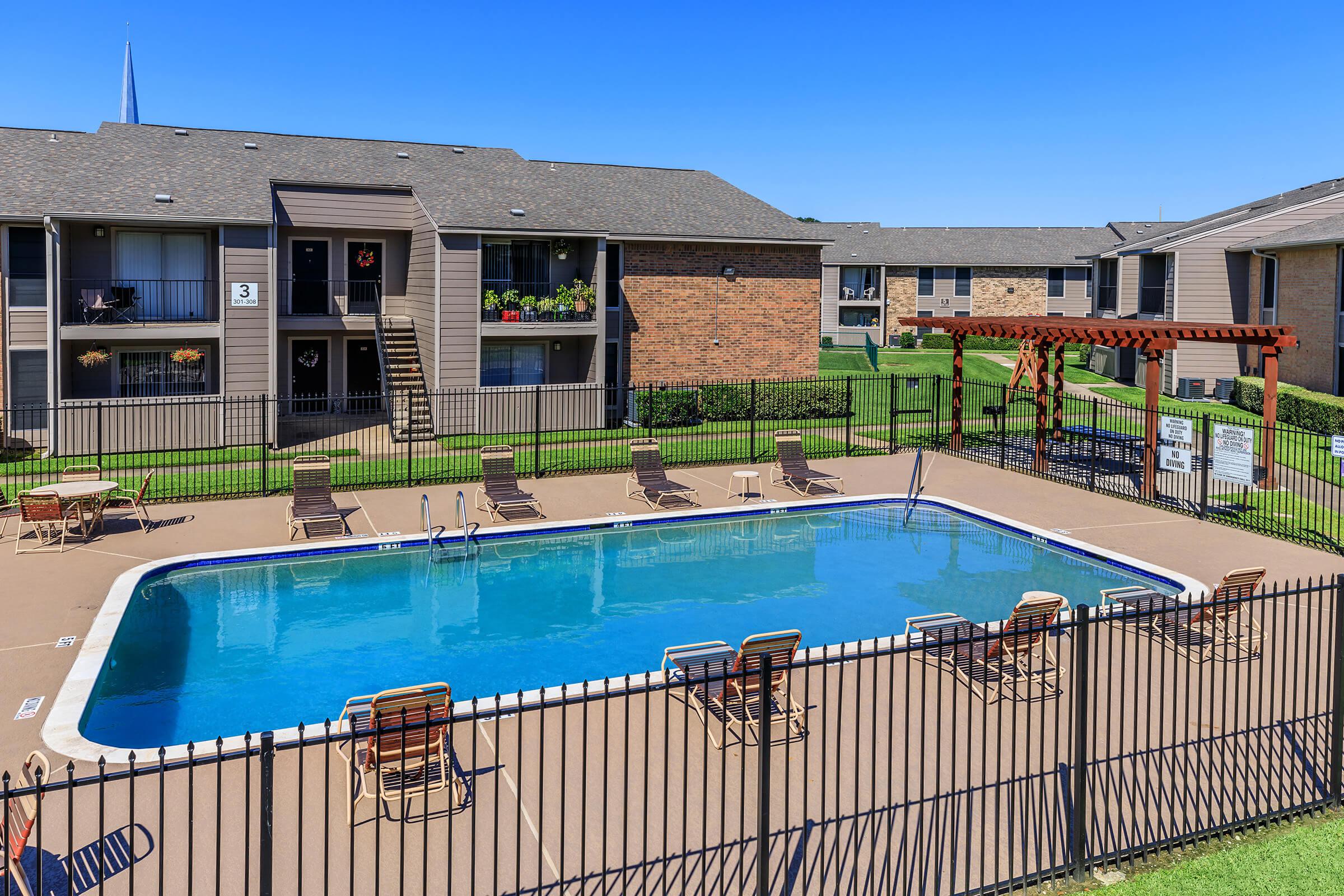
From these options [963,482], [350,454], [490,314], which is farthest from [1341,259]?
[350,454]

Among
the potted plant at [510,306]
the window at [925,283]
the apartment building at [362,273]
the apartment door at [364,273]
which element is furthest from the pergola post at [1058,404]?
the window at [925,283]

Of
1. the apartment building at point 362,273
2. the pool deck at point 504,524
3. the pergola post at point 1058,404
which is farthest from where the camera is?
the apartment building at point 362,273

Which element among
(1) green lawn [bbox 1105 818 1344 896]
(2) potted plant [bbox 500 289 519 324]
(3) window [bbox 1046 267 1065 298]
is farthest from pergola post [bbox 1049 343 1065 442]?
(3) window [bbox 1046 267 1065 298]

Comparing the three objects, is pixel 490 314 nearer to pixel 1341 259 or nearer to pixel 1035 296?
A: pixel 1341 259

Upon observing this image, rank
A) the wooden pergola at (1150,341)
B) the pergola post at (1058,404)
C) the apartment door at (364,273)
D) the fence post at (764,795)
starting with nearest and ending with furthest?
the fence post at (764,795) < the wooden pergola at (1150,341) < the pergola post at (1058,404) < the apartment door at (364,273)

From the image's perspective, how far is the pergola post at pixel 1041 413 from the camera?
22.8 m

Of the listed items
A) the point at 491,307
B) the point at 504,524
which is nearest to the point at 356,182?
the point at 491,307

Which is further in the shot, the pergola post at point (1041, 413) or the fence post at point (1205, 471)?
the pergola post at point (1041, 413)

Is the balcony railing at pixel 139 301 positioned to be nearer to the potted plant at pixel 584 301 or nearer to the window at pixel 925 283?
the potted plant at pixel 584 301

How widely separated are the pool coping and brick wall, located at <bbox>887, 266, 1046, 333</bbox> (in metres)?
43.0

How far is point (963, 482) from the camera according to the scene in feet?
72.2

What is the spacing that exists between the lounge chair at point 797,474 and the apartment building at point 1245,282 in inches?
767

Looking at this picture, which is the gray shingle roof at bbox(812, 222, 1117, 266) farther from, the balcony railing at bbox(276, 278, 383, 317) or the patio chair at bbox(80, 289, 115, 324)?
the patio chair at bbox(80, 289, 115, 324)

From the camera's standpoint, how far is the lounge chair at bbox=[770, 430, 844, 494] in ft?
70.2
